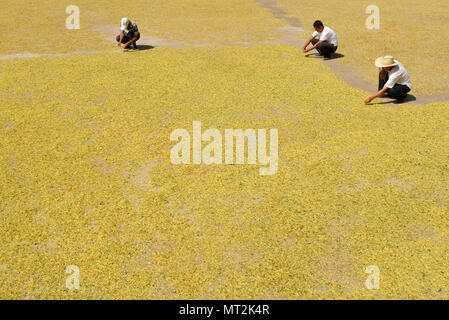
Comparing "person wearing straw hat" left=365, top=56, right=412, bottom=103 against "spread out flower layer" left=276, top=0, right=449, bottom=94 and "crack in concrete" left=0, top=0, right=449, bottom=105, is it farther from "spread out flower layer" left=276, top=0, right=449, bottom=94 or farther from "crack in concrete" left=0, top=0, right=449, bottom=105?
"spread out flower layer" left=276, top=0, right=449, bottom=94

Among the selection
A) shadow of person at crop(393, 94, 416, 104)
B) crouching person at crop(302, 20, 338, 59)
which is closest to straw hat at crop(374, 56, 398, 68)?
shadow of person at crop(393, 94, 416, 104)

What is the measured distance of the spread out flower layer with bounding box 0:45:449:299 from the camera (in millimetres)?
3861

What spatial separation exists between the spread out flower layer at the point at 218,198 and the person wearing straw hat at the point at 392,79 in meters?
0.44

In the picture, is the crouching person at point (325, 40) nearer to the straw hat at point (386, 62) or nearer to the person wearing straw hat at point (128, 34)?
the straw hat at point (386, 62)

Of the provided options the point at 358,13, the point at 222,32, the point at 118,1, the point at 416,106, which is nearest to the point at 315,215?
the point at 416,106

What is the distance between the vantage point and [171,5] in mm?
19625

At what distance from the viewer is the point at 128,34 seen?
11812 mm

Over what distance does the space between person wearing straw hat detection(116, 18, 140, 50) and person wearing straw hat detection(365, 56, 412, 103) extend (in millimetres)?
7764

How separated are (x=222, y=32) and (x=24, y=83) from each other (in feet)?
26.0

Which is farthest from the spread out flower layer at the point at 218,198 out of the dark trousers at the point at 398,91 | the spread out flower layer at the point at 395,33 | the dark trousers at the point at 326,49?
the dark trousers at the point at 326,49

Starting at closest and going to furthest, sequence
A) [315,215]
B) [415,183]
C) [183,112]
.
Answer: [315,215], [415,183], [183,112]

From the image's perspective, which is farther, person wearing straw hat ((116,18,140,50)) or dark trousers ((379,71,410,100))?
person wearing straw hat ((116,18,140,50))
